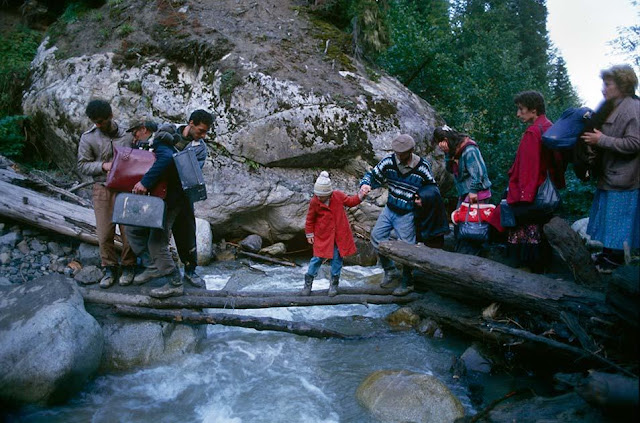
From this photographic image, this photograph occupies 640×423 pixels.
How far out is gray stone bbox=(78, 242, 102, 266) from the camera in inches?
257

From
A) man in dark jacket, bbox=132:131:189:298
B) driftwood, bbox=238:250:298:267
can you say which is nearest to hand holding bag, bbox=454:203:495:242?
man in dark jacket, bbox=132:131:189:298

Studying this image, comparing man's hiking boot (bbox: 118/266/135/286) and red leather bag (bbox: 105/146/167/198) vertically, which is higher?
red leather bag (bbox: 105/146/167/198)

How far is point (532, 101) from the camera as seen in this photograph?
191 inches

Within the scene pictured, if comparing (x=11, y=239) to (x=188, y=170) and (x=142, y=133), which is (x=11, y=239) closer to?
(x=142, y=133)

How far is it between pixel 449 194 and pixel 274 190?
453 centimetres

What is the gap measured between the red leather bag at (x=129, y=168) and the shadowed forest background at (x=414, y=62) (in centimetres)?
652

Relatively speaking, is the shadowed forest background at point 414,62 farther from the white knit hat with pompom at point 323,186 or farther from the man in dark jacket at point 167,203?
the man in dark jacket at point 167,203

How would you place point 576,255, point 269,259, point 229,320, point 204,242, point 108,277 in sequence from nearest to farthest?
point 576,255
point 229,320
point 108,277
point 204,242
point 269,259

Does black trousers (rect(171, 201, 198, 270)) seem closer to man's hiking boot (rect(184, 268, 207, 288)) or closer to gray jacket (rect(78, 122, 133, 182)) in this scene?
man's hiking boot (rect(184, 268, 207, 288))

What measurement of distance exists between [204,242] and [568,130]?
6196 mm

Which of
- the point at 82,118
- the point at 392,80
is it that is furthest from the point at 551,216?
the point at 82,118

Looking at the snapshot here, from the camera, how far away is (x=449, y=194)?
1076 cm

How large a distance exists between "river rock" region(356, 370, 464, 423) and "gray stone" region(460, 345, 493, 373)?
75 cm

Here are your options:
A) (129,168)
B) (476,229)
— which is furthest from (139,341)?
(476,229)
